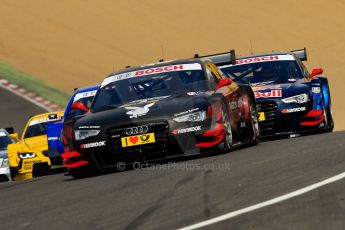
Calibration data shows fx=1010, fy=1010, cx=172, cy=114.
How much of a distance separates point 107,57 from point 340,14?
13603 millimetres

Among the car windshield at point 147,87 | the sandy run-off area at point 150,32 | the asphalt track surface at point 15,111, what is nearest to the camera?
the car windshield at point 147,87

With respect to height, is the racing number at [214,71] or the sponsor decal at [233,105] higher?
the racing number at [214,71]

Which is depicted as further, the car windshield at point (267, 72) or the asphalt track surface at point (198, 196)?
the car windshield at point (267, 72)

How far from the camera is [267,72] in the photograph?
16375mm

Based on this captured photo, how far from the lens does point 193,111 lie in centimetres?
1154

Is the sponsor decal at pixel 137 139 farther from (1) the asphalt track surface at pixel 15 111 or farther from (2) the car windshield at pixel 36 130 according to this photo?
A: (1) the asphalt track surface at pixel 15 111

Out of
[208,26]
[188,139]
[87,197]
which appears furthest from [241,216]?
[208,26]

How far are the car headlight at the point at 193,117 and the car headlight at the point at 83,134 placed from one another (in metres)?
0.93

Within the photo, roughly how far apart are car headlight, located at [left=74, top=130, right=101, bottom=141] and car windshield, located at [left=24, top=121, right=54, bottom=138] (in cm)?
706

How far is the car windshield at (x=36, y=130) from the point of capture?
1870 centimetres

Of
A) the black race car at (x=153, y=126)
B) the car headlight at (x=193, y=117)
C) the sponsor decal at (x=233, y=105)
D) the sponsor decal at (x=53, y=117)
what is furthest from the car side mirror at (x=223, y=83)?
the sponsor decal at (x=53, y=117)

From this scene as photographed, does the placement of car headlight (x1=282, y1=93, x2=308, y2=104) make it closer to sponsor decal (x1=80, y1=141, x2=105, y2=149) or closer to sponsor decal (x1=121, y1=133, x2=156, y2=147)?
sponsor decal (x1=121, y1=133, x2=156, y2=147)

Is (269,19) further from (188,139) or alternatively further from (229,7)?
(188,139)

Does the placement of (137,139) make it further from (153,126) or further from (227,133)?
(227,133)
